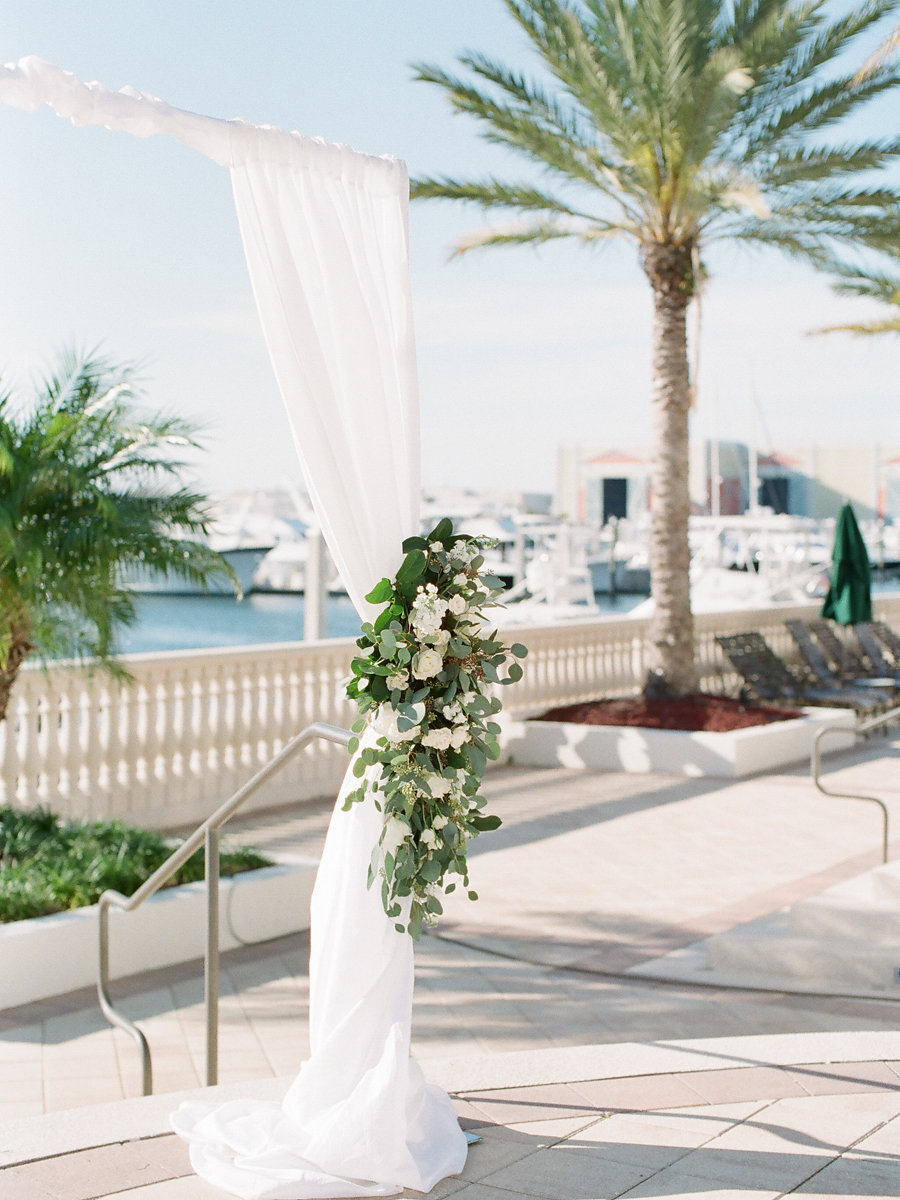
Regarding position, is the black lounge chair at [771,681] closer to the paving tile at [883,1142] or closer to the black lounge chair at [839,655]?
the black lounge chair at [839,655]

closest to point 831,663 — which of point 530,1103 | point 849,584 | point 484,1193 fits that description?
point 849,584

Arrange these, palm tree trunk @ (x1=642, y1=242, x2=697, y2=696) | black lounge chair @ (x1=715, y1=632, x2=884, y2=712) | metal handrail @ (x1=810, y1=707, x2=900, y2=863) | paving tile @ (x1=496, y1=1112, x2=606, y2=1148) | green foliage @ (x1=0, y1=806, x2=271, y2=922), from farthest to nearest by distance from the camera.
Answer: black lounge chair @ (x1=715, y1=632, x2=884, y2=712) → palm tree trunk @ (x1=642, y1=242, x2=697, y2=696) → metal handrail @ (x1=810, y1=707, x2=900, y2=863) → green foliage @ (x1=0, y1=806, x2=271, y2=922) → paving tile @ (x1=496, y1=1112, x2=606, y2=1148)

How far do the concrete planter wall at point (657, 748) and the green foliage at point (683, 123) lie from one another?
15.9ft

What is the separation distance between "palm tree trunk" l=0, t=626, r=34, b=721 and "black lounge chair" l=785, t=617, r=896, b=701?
Result: 1024 centimetres

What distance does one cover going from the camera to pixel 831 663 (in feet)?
57.4

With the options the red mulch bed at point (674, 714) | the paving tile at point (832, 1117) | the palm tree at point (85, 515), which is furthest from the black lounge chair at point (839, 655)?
the paving tile at point (832, 1117)

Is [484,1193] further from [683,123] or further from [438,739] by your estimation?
[683,123]

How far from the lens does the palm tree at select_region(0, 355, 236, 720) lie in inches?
282

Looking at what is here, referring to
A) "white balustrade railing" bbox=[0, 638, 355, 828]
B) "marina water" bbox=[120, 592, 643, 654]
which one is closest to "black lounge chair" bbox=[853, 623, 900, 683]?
"white balustrade railing" bbox=[0, 638, 355, 828]

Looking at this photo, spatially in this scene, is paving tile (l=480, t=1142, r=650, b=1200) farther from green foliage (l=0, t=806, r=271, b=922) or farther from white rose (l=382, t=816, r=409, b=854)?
green foliage (l=0, t=806, r=271, b=922)

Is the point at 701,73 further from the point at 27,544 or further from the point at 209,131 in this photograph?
the point at 209,131

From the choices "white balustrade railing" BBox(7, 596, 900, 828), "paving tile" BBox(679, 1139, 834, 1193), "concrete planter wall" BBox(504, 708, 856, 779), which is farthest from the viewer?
"concrete planter wall" BBox(504, 708, 856, 779)

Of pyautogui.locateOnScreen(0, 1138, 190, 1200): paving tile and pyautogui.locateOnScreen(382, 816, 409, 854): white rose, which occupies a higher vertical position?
pyautogui.locateOnScreen(382, 816, 409, 854): white rose

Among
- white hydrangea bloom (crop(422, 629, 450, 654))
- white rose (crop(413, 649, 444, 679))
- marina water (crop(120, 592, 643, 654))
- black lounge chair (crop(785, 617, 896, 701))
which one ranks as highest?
white hydrangea bloom (crop(422, 629, 450, 654))
